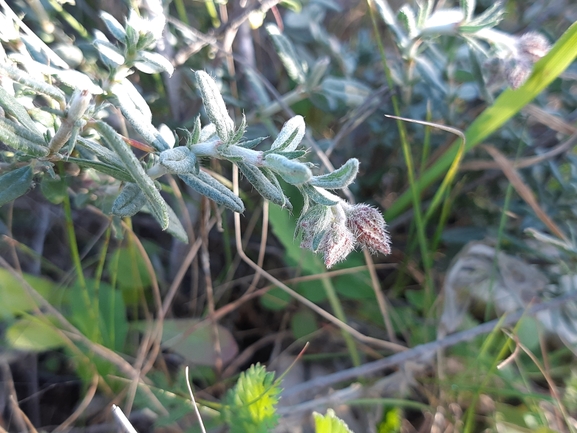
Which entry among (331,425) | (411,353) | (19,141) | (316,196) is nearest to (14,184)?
(19,141)

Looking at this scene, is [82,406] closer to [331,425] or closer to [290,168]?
[331,425]

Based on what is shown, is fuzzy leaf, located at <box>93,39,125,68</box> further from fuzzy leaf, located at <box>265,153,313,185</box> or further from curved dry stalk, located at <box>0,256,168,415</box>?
curved dry stalk, located at <box>0,256,168,415</box>

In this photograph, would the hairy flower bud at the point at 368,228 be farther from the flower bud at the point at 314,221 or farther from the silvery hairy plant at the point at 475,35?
the silvery hairy plant at the point at 475,35

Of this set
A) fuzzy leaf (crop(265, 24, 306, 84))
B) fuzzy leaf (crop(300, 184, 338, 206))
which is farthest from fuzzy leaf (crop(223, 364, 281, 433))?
fuzzy leaf (crop(265, 24, 306, 84))

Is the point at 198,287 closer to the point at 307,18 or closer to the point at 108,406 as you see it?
the point at 108,406

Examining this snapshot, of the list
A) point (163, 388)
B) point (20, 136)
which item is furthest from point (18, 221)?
point (20, 136)

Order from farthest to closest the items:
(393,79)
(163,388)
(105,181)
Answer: (393,79) → (163,388) → (105,181)
